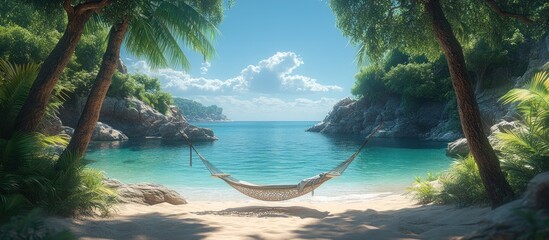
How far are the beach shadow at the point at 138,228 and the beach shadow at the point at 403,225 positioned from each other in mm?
1146

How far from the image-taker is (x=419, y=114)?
36562 millimetres

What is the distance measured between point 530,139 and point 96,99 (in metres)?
5.95

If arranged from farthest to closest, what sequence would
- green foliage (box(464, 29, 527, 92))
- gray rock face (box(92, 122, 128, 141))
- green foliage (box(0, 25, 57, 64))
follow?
green foliage (box(464, 29, 527, 92)) → gray rock face (box(92, 122, 128, 141)) → green foliage (box(0, 25, 57, 64))

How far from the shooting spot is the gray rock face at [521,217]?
2242mm

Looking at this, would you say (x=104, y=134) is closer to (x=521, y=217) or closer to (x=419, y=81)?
(x=521, y=217)

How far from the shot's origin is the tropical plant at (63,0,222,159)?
216 inches

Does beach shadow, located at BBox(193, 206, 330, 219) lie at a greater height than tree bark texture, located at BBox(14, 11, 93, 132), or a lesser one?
lesser

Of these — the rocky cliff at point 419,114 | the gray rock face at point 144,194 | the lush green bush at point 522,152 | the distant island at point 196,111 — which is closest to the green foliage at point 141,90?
the rocky cliff at point 419,114

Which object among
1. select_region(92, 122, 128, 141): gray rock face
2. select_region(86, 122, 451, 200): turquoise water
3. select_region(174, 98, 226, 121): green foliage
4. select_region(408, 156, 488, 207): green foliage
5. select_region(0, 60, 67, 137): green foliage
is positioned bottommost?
select_region(86, 122, 451, 200): turquoise water

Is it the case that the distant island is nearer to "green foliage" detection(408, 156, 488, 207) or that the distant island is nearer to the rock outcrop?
the rock outcrop

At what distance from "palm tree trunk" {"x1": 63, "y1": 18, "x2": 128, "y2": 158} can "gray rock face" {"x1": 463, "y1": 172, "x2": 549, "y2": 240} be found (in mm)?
4831

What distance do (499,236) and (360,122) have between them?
138ft

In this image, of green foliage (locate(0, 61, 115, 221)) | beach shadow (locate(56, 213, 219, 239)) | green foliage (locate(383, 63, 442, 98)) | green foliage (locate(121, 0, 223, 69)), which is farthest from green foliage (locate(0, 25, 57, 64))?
green foliage (locate(383, 63, 442, 98))

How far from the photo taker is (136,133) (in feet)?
101
